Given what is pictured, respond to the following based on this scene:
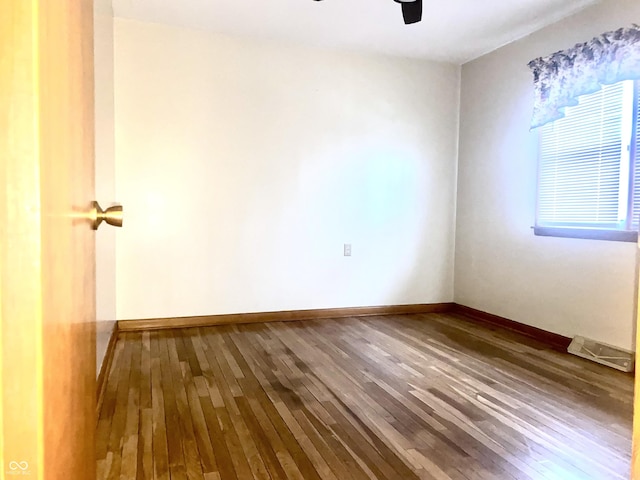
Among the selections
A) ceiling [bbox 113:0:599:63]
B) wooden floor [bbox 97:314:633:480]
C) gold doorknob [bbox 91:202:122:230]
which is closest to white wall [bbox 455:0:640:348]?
ceiling [bbox 113:0:599:63]

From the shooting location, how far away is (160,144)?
3.67 m

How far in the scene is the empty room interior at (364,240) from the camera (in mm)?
2027

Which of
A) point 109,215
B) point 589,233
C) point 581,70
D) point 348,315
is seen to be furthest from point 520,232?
point 109,215

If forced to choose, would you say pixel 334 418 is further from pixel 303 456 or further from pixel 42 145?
pixel 42 145

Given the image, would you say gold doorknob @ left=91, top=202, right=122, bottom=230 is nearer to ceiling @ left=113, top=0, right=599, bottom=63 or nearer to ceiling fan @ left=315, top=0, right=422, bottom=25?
ceiling fan @ left=315, top=0, right=422, bottom=25

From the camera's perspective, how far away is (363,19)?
3451mm

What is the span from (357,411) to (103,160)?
2.00 m

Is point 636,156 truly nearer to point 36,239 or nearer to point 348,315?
point 348,315

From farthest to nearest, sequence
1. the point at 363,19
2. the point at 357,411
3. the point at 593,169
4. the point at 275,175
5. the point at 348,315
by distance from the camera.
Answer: the point at 348,315 → the point at 275,175 → the point at 363,19 → the point at 593,169 → the point at 357,411

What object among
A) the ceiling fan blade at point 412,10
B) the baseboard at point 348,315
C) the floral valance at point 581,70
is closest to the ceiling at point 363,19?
the floral valance at point 581,70

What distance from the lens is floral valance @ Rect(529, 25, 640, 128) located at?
113 inches

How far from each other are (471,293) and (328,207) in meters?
1.61

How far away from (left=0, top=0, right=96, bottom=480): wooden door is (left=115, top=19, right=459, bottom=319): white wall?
3193 mm

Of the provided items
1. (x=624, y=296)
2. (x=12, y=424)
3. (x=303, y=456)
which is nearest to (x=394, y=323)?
(x=624, y=296)
